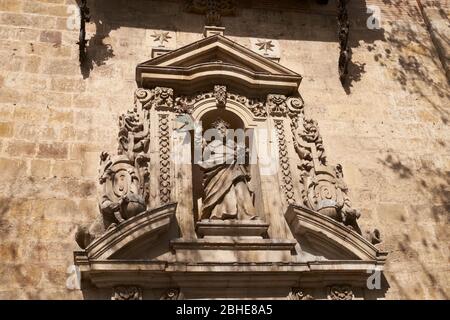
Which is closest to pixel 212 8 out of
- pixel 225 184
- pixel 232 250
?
pixel 225 184

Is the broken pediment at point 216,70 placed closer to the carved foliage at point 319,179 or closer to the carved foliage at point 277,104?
the carved foliage at point 277,104

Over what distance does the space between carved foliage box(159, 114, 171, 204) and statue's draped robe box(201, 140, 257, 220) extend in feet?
1.41

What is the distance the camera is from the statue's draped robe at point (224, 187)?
20.2 ft

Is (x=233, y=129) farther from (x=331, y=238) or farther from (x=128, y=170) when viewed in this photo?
(x=331, y=238)

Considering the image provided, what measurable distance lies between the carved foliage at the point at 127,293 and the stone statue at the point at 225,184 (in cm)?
116

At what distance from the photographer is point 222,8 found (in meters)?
8.05

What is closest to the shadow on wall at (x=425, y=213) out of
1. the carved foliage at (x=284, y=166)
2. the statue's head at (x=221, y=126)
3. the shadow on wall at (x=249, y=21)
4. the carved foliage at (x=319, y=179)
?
the carved foliage at (x=319, y=179)

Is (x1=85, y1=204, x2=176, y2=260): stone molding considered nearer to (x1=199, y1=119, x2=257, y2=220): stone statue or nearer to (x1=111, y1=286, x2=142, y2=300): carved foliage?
(x1=111, y1=286, x2=142, y2=300): carved foliage

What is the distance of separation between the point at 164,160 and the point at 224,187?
772 mm

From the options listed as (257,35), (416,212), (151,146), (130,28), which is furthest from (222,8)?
(416,212)

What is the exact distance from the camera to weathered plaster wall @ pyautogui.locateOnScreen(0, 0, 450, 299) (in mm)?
5887

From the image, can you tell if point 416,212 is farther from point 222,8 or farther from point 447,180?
point 222,8

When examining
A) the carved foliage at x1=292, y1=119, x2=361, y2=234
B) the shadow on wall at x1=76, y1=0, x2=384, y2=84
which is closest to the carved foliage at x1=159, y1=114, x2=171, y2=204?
the shadow on wall at x1=76, y1=0, x2=384, y2=84
